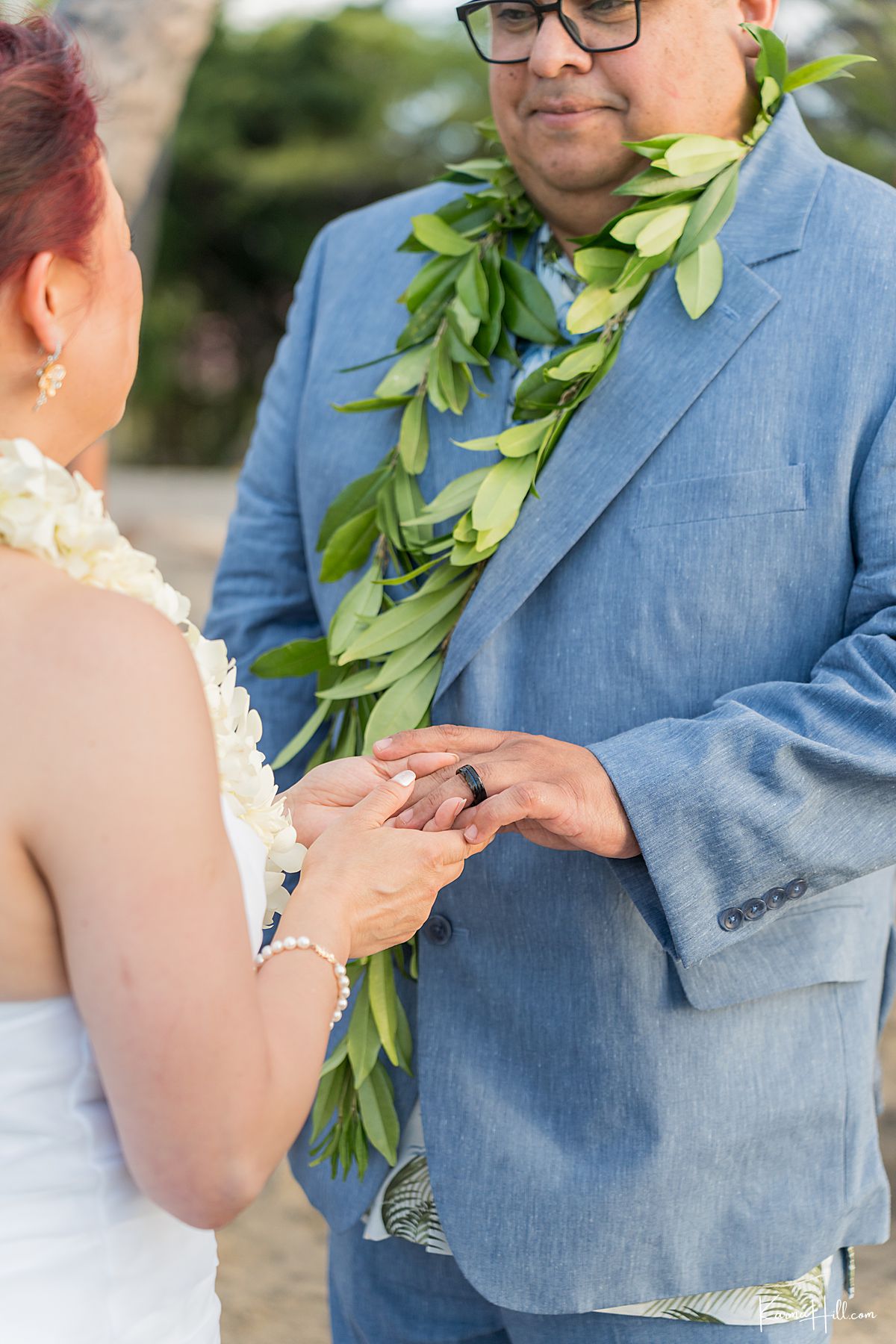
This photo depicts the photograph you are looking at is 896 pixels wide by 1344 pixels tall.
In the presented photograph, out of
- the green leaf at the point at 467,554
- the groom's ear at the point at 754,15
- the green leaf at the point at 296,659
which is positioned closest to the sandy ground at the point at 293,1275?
the green leaf at the point at 296,659

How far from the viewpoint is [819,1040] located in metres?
1.91

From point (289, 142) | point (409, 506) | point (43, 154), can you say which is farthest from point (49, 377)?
point (289, 142)

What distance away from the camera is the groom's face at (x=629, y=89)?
1.98 meters

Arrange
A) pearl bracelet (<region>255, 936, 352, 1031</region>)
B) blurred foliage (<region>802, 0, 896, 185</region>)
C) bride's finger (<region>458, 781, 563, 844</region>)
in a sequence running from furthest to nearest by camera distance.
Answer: blurred foliage (<region>802, 0, 896, 185</region>) < bride's finger (<region>458, 781, 563, 844</region>) < pearl bracelet (<region>255, 936, 352, 1031</region>)

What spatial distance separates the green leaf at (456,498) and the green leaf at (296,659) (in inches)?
12.2

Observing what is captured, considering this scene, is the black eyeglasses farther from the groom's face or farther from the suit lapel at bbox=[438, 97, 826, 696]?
the suit lapel at bbox=[438, 97, 826, 696]

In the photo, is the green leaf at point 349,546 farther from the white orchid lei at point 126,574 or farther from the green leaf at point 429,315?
the white orchid lei at point 126,574

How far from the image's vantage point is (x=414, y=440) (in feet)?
6.94

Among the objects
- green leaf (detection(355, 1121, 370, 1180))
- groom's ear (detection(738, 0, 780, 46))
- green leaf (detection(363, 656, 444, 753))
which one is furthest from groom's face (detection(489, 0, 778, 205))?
green leaf (detection(355, 1121, 370, 1180))

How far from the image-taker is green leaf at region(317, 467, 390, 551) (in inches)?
84.3

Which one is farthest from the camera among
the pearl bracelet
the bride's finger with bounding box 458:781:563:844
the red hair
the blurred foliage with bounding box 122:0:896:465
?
the blurred foliage with bounding box 122:0:896:465

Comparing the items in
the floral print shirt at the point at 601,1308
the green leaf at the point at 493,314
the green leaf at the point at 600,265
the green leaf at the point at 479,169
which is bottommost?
the floral print shirt at the point at 601,1308

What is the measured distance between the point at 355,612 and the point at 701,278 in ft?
2.38

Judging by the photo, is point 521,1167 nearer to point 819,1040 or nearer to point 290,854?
point 819,1040
